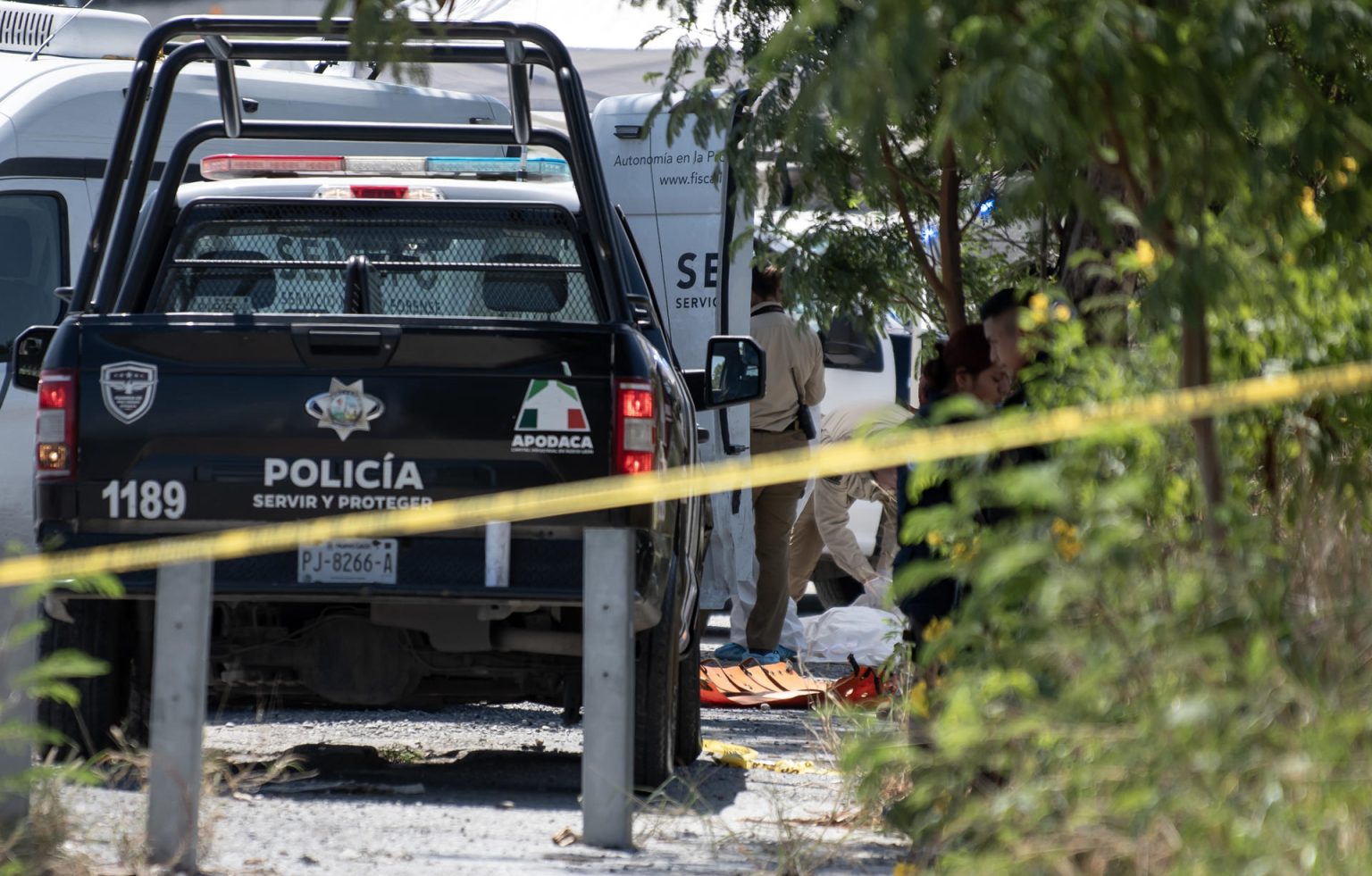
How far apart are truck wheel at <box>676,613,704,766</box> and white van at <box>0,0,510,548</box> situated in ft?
12.1

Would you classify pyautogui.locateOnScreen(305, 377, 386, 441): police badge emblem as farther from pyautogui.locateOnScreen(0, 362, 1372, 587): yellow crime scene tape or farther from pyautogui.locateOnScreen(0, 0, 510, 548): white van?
pyautogui.locateOnScreen(0, 0, 510, 548): white van

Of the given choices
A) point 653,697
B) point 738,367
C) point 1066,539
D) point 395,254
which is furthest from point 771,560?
point 1066,539

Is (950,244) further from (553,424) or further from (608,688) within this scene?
(608,688)

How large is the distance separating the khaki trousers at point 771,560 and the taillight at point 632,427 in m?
4.67

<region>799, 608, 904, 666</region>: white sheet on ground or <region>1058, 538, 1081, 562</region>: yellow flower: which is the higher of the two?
<region>1058, 538, 1081, 562</region>: yellow flower

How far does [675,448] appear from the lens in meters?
6.19

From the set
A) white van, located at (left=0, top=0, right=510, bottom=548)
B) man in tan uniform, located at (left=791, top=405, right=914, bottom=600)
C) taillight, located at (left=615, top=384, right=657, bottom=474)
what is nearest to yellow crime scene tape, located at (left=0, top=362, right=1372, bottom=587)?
taillight, located at (left=615, top=384, right=657, bottom=474)

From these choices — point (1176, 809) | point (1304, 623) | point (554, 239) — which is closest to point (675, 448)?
point (554, 239)

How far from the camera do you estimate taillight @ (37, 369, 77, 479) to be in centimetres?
563

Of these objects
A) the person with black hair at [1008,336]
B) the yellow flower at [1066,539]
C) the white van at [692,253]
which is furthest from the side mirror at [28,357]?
the yellow flower at [1066,539]

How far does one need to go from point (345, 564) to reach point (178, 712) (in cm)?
103

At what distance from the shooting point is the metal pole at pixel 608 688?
5.07 m

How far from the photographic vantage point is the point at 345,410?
222 inches

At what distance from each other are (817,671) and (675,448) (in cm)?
432
